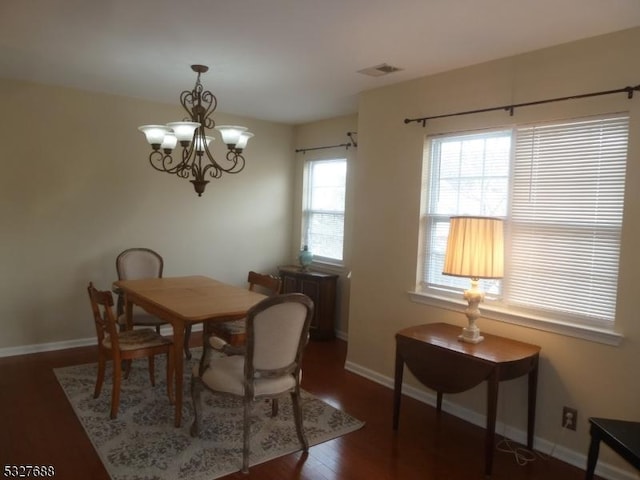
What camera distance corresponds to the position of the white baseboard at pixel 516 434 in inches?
101

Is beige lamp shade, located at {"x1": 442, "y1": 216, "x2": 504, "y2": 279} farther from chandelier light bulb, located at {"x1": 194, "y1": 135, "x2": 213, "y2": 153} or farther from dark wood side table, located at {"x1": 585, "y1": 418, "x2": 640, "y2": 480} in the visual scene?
chandelier light bulb, located at {"x1": 194, "y1": 135, "x2": 213, "y2": 153}

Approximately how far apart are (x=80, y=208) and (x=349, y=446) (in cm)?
333

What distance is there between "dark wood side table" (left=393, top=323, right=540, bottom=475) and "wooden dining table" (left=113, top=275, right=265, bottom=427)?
1.12 meters

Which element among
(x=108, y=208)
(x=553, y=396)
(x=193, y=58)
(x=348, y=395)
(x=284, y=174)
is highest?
(x=193, y=58)

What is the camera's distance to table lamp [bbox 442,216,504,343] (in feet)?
9.12

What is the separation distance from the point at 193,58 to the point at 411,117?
1.68m

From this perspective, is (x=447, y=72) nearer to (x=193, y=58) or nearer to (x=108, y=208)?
(x=193, y=58)

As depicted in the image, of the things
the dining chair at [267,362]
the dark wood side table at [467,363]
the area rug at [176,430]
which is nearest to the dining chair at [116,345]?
the area rug at [176,430]

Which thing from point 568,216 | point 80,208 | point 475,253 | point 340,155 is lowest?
point 475,253

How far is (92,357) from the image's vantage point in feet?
13.8

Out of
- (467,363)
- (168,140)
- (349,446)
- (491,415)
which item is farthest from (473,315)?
(168,140)

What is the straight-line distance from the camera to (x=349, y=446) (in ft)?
9.24

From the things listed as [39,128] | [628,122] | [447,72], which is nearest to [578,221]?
[628,122]

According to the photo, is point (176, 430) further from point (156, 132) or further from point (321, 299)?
point (321, 299)
